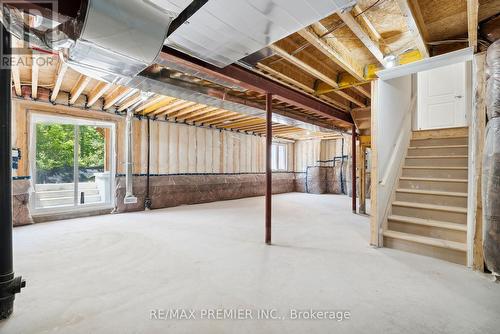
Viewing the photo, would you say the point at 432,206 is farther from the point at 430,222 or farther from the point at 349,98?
the point at 349,98

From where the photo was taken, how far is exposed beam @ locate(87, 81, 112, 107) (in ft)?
12.6

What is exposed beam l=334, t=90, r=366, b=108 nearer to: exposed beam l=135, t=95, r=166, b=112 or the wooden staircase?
the wooden staircase

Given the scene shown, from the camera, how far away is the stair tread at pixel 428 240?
101 inches

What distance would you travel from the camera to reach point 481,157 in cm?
232

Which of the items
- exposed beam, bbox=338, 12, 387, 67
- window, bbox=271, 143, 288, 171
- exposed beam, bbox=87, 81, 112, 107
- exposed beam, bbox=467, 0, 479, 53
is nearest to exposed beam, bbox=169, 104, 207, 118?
exposed beam, bbox=87, 81, 112, 107

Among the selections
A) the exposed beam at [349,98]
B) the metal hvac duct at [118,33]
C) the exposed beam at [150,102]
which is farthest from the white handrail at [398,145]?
the exposed beam at [150,102]

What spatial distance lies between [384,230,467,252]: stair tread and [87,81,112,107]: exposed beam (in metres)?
4.75

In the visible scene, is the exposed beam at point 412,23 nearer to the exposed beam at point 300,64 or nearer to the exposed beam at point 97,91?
the exposed beam at point 300,64

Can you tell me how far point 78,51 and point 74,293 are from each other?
1907mm

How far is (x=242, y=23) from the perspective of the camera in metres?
1.71

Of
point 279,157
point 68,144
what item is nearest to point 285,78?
point 279,157

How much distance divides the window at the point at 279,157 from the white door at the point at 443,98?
5.59 meters

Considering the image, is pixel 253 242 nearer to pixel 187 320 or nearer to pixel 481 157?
pixel 187 320

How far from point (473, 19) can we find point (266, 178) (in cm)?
261
